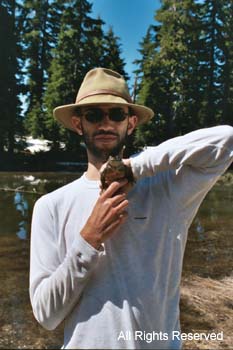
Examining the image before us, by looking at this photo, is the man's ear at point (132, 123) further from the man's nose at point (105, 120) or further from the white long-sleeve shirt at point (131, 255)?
the white long-sleeve shirt at point (131, 255)

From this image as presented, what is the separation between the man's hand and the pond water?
2956 mm

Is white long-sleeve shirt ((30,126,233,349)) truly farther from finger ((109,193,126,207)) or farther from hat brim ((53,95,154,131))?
hat brim ((53,95,154,131))

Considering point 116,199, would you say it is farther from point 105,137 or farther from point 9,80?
point 9,80

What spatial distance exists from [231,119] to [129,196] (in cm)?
3166

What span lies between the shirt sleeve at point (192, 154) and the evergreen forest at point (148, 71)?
1091 inches

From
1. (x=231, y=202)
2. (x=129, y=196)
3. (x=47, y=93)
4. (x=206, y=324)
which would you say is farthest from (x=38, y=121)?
(x=129, y=196)

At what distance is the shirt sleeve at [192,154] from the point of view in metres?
1.69

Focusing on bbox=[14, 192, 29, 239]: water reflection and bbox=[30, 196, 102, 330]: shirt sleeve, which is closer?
bbox=[30, 196, 102, 330]: shirt sleeve

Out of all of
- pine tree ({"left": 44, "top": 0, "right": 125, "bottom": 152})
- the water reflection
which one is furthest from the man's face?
pine tree ({"left": 44, "top": 0, "right": 125, "bottom": 152})

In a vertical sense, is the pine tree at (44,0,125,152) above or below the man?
above

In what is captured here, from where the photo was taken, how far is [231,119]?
3169 centimetres

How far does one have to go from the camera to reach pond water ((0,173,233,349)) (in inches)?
176

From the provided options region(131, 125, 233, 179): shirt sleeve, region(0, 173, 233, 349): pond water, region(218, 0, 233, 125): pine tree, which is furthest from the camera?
region(218, 0, 233, 125): pine tree

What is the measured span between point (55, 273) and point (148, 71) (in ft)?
105
